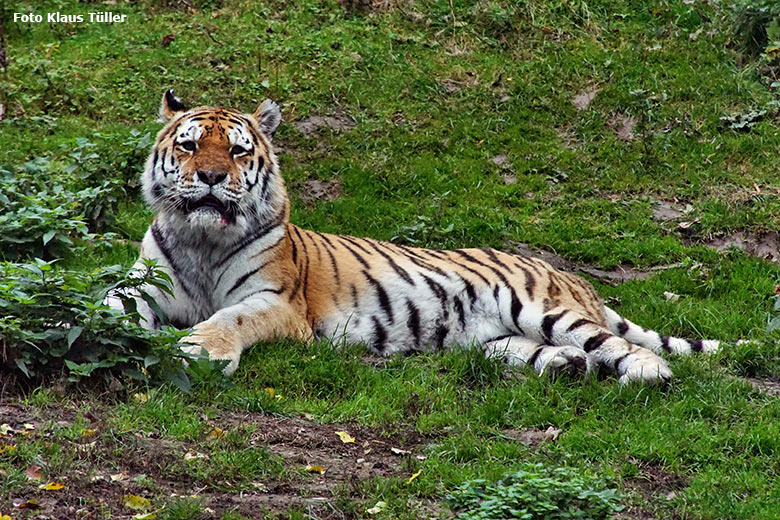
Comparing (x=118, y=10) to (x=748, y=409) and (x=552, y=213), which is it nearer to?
(x=552, y=213)

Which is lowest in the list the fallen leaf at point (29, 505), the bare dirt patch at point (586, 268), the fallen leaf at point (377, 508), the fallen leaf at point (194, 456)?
the bare dirt patch at point (586, 268)

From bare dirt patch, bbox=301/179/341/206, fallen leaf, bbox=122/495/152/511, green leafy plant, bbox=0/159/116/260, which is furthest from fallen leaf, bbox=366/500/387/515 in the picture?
bare dirt patch, bbox=301/179/341/206

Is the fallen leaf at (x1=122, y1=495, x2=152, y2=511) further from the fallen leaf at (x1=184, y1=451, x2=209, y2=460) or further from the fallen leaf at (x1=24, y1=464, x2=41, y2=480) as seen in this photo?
the fallen leaf at (x1=184, y1=451, x2=209, y2=460)

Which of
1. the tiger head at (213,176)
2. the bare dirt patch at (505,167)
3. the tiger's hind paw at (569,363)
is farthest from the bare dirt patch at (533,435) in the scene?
the bare dirt patch at (505,167)

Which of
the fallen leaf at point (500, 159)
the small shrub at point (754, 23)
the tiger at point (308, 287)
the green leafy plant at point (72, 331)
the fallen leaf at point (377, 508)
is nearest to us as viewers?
the fallen leaf at point (377, 508)

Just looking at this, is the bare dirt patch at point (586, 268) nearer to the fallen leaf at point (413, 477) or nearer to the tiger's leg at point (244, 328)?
the tiger's leg at point (244, 328)

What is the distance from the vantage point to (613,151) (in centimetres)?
991

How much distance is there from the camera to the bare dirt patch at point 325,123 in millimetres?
10055

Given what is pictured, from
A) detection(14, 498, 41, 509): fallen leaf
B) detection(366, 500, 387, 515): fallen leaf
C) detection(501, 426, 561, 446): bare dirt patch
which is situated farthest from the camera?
detection(501, 426, 561, 446): bare dirt patch

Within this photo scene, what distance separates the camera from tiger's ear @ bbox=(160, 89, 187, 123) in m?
6.53

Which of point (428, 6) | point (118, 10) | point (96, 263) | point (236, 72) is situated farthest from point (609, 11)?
point (96, 263)

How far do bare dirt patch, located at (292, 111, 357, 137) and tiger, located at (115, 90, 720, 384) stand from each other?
334 cm

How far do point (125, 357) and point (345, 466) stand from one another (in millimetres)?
1193

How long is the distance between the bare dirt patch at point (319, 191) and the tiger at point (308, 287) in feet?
7.35
